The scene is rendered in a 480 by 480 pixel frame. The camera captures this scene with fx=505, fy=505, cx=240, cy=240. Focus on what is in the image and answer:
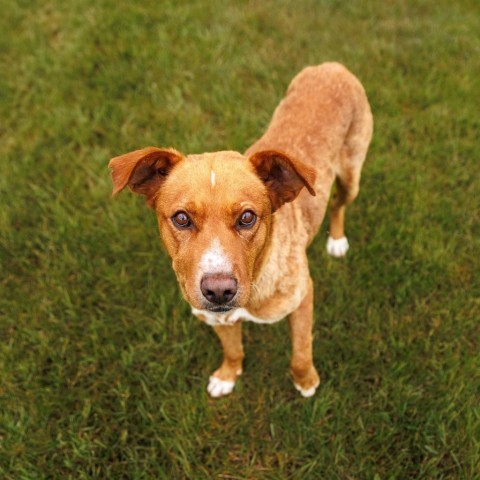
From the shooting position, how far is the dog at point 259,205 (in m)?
2.79

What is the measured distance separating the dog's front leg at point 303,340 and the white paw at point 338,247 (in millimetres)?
1141

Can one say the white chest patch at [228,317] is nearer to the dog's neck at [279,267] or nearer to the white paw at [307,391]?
the dog's neck at [279,267]

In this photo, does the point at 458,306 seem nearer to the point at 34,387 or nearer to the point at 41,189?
the point at 34,387

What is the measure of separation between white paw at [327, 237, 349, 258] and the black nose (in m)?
2.36

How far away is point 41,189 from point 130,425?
269 cm

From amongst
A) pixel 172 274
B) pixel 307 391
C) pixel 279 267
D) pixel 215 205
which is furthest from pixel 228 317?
pixel 172 274

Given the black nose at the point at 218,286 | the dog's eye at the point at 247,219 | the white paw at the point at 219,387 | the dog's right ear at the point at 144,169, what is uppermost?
the dog's right ear at the point at 144,169

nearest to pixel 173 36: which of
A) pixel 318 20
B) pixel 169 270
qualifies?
pixel 318 20

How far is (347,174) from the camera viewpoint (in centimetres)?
452

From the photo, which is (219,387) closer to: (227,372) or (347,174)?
(227,372)

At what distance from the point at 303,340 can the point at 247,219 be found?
4.01 ft

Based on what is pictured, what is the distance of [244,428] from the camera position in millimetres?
3885

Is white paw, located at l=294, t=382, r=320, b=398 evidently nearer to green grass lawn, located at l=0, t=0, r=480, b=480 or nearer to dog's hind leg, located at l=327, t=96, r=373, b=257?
green grass lawn, located at l=0, t=0, r=480, b=480

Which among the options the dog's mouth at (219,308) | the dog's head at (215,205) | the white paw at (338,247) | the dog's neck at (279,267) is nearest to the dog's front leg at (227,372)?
the dog's neck at (279,267)
